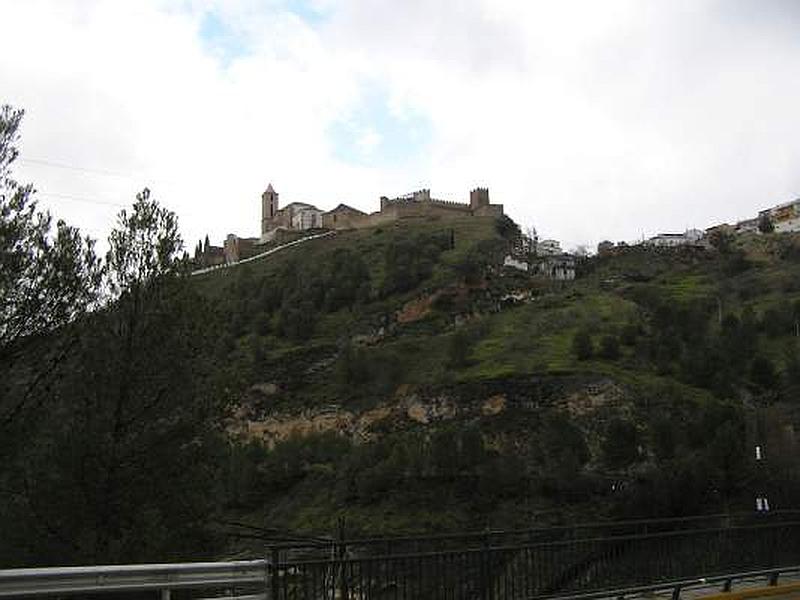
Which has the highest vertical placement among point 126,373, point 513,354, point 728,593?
point 513,354

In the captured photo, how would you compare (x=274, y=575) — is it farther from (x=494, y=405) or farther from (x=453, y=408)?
(x=453, y=408)

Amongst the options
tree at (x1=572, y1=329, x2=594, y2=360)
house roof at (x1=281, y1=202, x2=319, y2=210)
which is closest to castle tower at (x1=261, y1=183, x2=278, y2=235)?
house roof at (x1=281, y1=202, x2=319, y2=210)

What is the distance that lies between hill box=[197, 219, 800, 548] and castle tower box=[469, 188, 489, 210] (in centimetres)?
3496

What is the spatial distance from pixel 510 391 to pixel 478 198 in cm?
8749

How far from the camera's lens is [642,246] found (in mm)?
137625

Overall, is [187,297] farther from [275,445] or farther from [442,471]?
[275,445]

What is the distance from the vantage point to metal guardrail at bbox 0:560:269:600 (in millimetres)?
6336

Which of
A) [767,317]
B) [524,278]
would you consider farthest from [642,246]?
[767,317]

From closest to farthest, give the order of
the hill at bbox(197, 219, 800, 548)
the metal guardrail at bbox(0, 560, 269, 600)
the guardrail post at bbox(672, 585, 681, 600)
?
the metal guardrail at bbox(0, 560, 269, 600) → the guardrail post at bbox(672, 585, 681, 600) → the hill at bbox(197, 219, 800, 548)

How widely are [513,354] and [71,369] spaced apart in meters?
71.3

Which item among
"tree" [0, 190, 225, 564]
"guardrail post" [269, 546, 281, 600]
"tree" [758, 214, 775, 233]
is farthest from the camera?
"tree" [758, 214, 775, 233]

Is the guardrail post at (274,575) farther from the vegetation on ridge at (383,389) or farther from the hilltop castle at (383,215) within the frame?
the hilltop castle at (383,215)

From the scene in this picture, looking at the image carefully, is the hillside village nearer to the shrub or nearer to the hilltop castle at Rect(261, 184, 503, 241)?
the hilltop castle at Rect(261, 184, 503, 241)

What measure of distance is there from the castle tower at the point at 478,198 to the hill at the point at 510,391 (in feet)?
115
